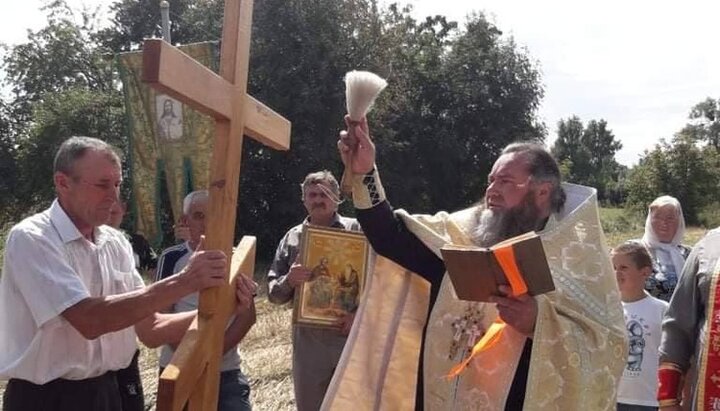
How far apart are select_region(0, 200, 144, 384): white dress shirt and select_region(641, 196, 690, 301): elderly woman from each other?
3940 mm

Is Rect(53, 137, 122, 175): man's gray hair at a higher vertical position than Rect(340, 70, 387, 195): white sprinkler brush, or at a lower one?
lower

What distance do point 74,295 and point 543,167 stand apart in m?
1.83

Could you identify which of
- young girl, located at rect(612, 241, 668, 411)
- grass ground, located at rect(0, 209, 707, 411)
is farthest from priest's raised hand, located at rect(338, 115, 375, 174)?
grass ground, located at rect(0, 209, 707, 411)

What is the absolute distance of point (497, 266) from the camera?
2.54 meters

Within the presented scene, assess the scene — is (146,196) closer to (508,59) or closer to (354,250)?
(354,250)

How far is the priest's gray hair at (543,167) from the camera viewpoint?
3.21 meters

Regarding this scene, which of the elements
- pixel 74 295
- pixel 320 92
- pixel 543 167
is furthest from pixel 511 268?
pixel 320 92

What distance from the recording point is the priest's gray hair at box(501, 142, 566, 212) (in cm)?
321

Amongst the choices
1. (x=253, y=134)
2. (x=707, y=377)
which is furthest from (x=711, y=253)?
(x=253, y=134)

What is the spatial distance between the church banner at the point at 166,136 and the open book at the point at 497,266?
6.63m

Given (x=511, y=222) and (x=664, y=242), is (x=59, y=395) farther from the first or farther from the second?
(x=664, y=242)

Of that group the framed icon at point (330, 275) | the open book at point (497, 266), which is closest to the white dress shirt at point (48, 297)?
the open book at point (497, 266)

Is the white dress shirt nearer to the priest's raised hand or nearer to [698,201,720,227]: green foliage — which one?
the priest's raised hand

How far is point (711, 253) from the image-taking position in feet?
10.1
